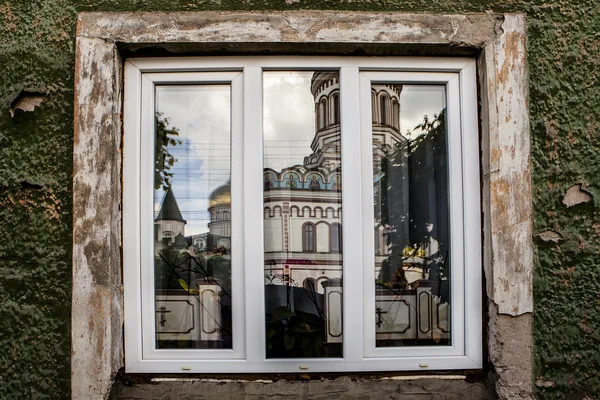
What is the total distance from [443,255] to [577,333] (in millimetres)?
626

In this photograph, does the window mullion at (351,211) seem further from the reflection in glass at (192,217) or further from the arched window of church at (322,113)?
the reflection in glass at (192,217)

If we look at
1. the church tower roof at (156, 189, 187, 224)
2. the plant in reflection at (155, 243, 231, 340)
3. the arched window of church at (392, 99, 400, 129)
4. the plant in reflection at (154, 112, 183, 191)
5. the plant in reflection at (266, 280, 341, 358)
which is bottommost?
the plant in reflection at (266, 280, 341, 358)

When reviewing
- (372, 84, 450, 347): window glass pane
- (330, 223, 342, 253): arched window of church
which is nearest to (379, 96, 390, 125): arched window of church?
(372, 84, 450, 347): window glass pane

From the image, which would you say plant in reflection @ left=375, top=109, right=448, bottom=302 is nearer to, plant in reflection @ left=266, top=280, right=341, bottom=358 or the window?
the window

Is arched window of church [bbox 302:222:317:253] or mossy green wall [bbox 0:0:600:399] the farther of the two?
arched window of church [bbox 302:222:317:253]

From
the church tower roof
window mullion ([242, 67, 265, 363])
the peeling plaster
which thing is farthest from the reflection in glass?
the peeling plaster

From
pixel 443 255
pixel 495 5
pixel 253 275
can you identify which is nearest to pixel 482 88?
pixel 495 5

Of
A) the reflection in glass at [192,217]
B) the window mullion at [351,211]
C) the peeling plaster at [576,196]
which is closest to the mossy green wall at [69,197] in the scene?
the peeling plaster at [576,196]

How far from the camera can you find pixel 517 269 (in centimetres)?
184

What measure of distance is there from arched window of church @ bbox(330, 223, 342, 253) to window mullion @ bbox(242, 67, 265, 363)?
324 mm

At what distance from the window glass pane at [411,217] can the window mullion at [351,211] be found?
0.10 m

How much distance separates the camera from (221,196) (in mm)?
1996

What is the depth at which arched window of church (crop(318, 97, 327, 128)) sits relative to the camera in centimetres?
202

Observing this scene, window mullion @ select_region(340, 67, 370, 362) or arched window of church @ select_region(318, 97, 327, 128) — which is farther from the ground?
arched window of church @ select_region(318, 97, 327, 128)
